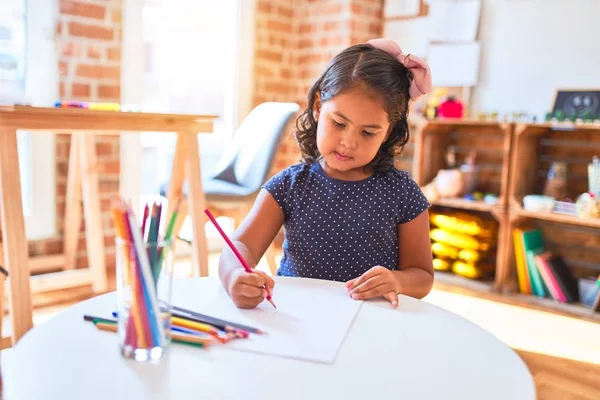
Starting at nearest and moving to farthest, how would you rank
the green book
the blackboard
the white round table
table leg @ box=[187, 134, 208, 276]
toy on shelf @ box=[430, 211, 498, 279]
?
1. the white round table
2. table leg @ box=[187, 134, 208, 276]
3. the blackboard
4. the green book
5. toy on shelf @ box=[430, 211, 498, 279]

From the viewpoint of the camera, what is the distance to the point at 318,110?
1.21 metres

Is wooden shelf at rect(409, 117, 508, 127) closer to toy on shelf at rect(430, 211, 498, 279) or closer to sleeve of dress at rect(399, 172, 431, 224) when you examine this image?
toy on shelf at rect(430, 211, 498, 279)

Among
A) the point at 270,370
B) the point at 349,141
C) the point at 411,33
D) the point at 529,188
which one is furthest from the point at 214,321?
the point at 411,33

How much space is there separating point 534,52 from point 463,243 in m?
0.99

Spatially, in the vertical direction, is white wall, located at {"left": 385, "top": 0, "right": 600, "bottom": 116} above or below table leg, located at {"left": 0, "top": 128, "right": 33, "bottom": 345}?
above

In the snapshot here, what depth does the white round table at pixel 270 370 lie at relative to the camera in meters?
0.55

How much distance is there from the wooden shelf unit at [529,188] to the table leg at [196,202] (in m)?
1.38

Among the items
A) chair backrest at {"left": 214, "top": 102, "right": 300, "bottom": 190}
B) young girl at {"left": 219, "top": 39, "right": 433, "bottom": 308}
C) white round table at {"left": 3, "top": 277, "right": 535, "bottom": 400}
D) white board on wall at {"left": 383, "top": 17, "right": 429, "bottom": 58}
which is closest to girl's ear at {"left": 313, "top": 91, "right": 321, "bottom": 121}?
young girl at {"left": 219, "top": 39, "right": 433, "bottom": 308}

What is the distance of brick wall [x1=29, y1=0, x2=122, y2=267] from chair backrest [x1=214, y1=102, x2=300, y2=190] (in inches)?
20.7

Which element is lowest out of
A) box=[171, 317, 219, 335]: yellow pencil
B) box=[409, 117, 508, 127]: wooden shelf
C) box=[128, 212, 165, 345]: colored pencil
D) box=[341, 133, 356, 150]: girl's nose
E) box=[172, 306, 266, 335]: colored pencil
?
box=[172, 306, 266, 335]: colored pencil

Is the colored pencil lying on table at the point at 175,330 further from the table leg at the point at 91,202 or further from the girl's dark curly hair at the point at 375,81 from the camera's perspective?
the table leg at the point at 91,202

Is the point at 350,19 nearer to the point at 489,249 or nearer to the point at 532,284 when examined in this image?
the point at 489,249

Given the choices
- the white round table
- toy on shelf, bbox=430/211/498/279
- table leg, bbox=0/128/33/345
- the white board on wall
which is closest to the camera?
the white round table

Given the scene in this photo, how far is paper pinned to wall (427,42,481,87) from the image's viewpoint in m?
2.92
